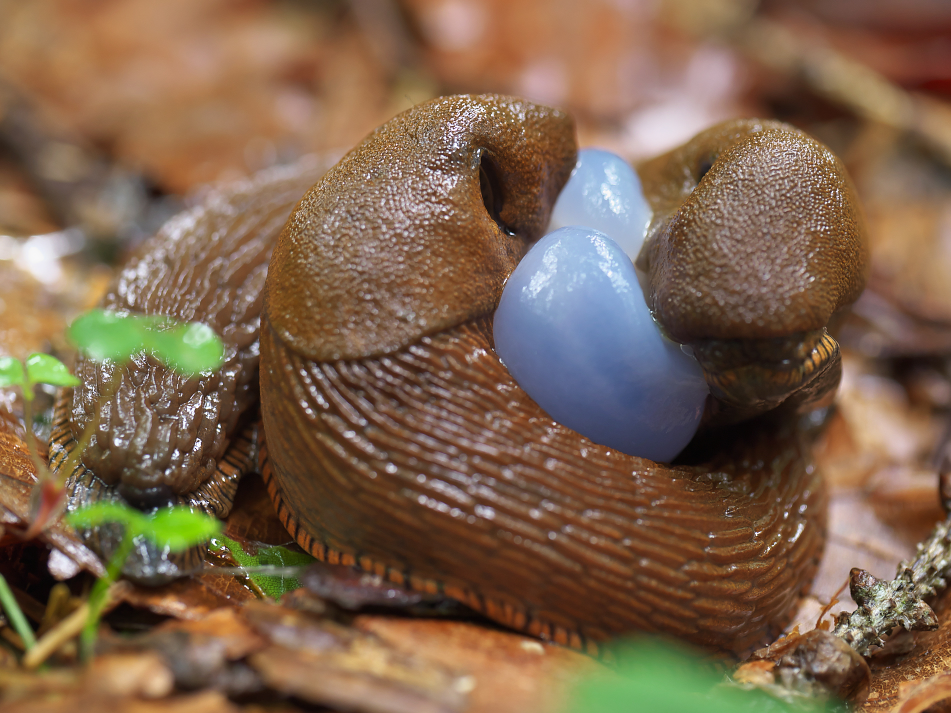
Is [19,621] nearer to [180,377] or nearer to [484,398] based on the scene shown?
[180,377]

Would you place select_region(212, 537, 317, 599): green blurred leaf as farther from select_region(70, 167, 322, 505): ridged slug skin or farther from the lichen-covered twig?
the lichen-covered twig

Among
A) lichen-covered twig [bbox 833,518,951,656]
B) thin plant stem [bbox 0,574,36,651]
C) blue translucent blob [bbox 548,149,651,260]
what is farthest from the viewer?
blue translucent blob [bbox 548,149,651,260]

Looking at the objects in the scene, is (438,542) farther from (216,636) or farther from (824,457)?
(824,457)

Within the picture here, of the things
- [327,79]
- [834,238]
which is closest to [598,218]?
[834,238]

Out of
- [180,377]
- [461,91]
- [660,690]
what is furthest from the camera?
[461,91]

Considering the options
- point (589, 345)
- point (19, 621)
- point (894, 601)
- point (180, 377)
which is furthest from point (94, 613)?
point (894, 601)

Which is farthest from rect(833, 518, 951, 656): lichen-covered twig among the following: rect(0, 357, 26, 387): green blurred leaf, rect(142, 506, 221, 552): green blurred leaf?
rect(0, 357, 26, 387): green blurred leaf

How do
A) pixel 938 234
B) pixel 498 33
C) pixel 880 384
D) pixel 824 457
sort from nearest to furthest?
pixel 824 457, pixel 880 384, pixel 938 234, pixel 498 33
